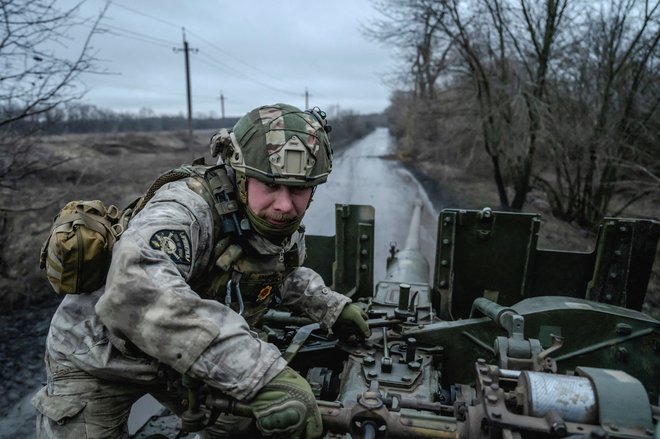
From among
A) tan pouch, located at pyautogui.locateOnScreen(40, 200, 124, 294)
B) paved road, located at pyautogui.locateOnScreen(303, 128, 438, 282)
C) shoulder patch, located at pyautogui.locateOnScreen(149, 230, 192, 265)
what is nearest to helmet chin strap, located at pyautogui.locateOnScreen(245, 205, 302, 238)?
shoulder patch, located at pyautogui.locateOnScreen(149, 230, 192, 265)

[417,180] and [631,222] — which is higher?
[631,222]

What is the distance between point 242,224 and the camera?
2447 millimetres

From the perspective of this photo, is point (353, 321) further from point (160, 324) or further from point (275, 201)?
point (160, 324)

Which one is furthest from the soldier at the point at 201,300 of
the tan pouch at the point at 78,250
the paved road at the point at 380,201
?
the paved road at the point at 380,201

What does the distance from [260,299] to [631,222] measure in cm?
299

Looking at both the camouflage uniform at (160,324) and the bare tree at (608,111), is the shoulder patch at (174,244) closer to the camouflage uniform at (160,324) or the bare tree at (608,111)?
the camouflage uniform at (160,324)

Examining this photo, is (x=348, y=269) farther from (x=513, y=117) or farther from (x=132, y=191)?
(x=132, y=191)

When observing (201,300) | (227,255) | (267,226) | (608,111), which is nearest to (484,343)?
(267,226)

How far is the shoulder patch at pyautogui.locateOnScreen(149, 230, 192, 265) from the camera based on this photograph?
198 cm

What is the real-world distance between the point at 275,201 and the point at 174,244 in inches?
22.0

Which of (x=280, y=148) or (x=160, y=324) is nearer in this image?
(x=160, y=324)

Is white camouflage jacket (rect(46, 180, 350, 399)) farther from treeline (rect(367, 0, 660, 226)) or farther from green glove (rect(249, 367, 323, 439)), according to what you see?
treeline (rect(367, 0, 660, 226))

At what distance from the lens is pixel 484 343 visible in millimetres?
3182

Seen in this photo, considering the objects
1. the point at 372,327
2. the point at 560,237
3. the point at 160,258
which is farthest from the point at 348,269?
the point at 560,237
